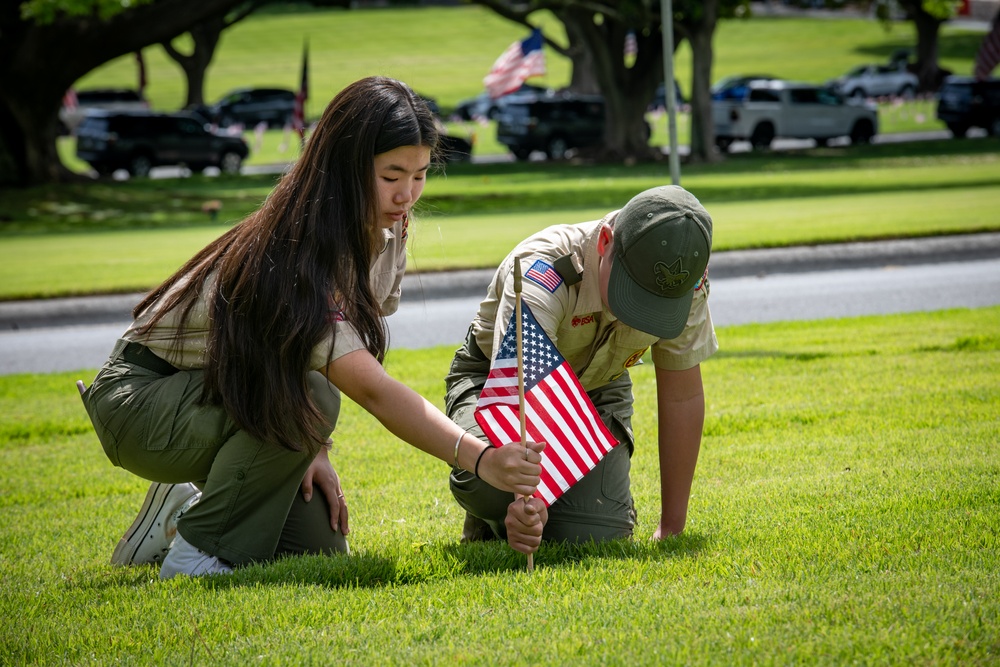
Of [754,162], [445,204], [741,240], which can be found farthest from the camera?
[754,162]

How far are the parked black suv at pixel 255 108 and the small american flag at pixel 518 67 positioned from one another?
22.7 metres

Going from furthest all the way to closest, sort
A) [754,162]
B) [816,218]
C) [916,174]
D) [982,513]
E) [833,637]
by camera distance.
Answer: [754,162] → [916,174] → [816,218] → [982,513] → [833,637]

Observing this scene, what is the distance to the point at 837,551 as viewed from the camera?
10.8 ft

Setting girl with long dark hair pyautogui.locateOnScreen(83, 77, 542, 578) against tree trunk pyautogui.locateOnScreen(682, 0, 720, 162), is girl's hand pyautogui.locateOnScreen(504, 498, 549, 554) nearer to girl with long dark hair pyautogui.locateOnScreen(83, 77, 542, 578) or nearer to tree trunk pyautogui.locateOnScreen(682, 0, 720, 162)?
girl with long dark hair pyautogui.locateOnScreen(83, 77, 542, 578)

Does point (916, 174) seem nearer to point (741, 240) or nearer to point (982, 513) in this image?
point (741, 240)

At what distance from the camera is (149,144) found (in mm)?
29781

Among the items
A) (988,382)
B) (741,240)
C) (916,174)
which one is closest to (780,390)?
(988,382)

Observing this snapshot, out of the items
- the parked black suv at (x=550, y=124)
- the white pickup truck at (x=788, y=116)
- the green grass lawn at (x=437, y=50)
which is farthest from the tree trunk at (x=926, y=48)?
the parked black suv at (x=550, y=124)

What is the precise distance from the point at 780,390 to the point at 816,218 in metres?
8.76

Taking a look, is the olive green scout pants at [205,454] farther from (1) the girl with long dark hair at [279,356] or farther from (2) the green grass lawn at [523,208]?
(2) the green grass lawn at [523,208]

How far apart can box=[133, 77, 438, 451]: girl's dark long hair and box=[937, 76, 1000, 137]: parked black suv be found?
33225 mm

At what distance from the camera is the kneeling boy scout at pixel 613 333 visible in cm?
324

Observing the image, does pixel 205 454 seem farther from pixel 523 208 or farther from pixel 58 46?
pixel 58 46

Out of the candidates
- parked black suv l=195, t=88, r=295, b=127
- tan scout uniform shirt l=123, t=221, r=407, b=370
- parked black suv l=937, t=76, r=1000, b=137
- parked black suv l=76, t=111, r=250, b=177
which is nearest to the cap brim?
tan scout uniform shirt l=123, t=221, r=407, b=370
